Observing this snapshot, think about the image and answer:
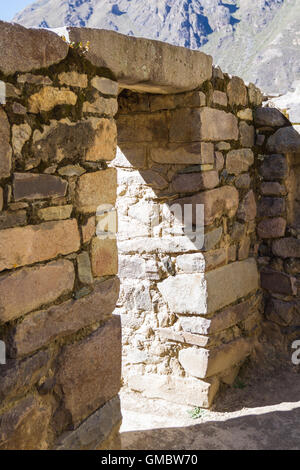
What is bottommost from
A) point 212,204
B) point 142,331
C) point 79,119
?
point 142,331

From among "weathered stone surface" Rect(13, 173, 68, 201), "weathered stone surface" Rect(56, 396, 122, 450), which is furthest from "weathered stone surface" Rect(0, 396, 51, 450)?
"weathered stone surface" Rect(13, 173, 68, 201)

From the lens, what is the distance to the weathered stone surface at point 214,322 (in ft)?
11.4

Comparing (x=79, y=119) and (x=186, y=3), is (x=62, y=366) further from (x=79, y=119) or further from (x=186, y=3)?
(x=186, y=3)

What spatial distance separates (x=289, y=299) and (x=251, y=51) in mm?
51911

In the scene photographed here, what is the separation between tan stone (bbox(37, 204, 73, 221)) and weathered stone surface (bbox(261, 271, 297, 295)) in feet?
7.88

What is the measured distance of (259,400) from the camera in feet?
11.9

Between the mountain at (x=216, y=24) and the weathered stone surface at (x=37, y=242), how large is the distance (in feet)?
140

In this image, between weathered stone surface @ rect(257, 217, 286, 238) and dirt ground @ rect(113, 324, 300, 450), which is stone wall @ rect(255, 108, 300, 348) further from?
dirt ground @ rect(113, 324, 300, 450)

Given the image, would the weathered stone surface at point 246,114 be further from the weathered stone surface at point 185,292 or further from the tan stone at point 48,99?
the tan stone at point 48,99

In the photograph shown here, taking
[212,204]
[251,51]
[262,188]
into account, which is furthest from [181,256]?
[251,51]

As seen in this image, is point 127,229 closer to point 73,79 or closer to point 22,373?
point 73,79

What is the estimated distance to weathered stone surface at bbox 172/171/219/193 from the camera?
10.9 ft

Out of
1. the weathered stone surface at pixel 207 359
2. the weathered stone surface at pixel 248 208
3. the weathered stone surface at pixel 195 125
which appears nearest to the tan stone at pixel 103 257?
the weathered stone surface at pixel 195 125

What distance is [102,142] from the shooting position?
2.40 m
